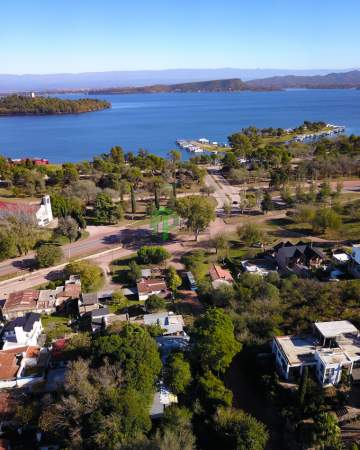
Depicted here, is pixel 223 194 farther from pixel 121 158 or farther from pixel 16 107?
pixel 16 107

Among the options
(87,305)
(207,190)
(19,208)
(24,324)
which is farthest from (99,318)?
(207,190)

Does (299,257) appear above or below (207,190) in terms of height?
below

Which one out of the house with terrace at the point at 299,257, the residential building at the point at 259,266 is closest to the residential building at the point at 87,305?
the residential building at the point at 259,266

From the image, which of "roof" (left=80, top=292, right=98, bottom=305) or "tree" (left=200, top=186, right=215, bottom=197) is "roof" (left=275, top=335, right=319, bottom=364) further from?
"tree" (left=200, top=186, right=215, bottom=197)

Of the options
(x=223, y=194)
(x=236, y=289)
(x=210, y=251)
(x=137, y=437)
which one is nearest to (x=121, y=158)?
(x=223, y=194)

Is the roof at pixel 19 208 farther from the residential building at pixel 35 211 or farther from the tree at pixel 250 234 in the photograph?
the tree at pixel 250 234

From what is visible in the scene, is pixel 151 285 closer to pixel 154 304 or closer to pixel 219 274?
pixel 154 304

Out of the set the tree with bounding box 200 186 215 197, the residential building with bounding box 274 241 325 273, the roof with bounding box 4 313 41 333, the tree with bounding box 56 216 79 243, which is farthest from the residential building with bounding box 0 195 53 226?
the residential building with bounding box 274 241 325 273
